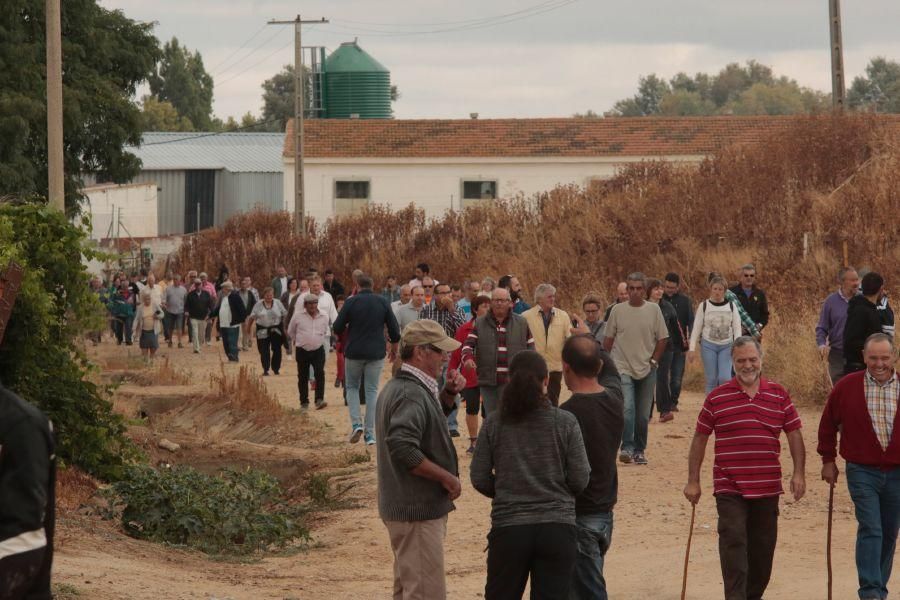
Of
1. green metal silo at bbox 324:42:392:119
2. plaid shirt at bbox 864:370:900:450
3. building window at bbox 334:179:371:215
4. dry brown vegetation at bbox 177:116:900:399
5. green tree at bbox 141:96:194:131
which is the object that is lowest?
plaid shirt at bbox 864:370:900:450

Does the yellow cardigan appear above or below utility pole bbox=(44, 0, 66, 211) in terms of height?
below

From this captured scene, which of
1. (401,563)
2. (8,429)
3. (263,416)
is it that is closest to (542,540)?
(401,563)

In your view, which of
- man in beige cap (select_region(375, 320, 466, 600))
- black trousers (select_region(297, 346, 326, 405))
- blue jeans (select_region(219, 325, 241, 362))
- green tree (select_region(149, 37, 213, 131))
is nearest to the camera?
man in beige cap (select_region(375, 320, 466, 600))

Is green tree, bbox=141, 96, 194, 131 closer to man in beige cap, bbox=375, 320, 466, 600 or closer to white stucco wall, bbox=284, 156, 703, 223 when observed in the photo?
white stucco wall, bbox=284, 156, 703, 223

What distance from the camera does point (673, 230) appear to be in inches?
1431

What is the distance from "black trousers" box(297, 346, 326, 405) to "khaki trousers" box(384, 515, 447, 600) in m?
12.9

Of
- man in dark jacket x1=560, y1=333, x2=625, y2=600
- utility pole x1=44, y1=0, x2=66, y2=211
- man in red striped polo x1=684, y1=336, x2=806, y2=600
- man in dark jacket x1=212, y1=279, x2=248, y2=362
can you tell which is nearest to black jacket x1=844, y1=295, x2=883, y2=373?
man in red striped polo x1=684, y1=336, x2=806, y2=600

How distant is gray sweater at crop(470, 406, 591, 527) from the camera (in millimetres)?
7285

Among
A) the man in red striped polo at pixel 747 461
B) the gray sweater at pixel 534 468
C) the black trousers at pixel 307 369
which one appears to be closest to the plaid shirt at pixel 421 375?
the gray sweater at pixel 534 468

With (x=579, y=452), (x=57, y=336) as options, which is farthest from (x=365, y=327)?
(x=579, y=452)

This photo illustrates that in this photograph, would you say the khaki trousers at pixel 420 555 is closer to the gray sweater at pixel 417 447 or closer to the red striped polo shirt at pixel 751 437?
the gray sweater at pixel 417 447

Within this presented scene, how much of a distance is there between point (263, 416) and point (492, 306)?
6960 millimetres

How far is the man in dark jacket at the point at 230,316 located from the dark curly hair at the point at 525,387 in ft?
75.1

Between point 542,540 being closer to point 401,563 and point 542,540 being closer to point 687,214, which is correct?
point 401,563
